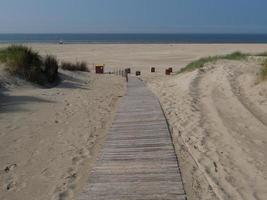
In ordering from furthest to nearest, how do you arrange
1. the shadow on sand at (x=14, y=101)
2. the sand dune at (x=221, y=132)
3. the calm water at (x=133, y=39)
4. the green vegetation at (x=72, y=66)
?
the calm water at (x=133, y=39), the green vegetation at (x=72, y=66), the shadow on sand at (x=14, y=101), the sand dune at (x=221, y=132)

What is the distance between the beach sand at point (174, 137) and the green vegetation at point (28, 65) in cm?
151

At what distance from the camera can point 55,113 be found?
399 inches

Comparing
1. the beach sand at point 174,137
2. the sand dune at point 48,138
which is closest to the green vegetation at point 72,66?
the beach sand at point 174,137

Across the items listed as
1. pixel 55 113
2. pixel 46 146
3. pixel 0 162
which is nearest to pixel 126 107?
pixel 55 113

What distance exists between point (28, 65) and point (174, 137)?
904 centimetres

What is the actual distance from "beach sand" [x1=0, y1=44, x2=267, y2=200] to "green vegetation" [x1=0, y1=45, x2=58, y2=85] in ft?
4.97

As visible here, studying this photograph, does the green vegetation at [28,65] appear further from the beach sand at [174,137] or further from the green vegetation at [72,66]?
the green vegetation at [72,66]

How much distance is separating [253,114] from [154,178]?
15.2ft

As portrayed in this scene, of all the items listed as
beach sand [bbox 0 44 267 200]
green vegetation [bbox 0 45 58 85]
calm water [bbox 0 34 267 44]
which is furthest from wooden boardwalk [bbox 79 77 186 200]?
calm water [bbox 0 34 267 44]

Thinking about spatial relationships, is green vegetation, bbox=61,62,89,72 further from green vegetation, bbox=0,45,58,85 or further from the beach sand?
the beach sand

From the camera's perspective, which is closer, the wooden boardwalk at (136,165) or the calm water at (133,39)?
the wooden boardwalk at (136,165)

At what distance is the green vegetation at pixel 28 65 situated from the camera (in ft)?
48.8

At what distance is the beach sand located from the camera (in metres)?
5.59

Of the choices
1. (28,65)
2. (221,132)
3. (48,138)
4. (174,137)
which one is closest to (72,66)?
(28,65)
